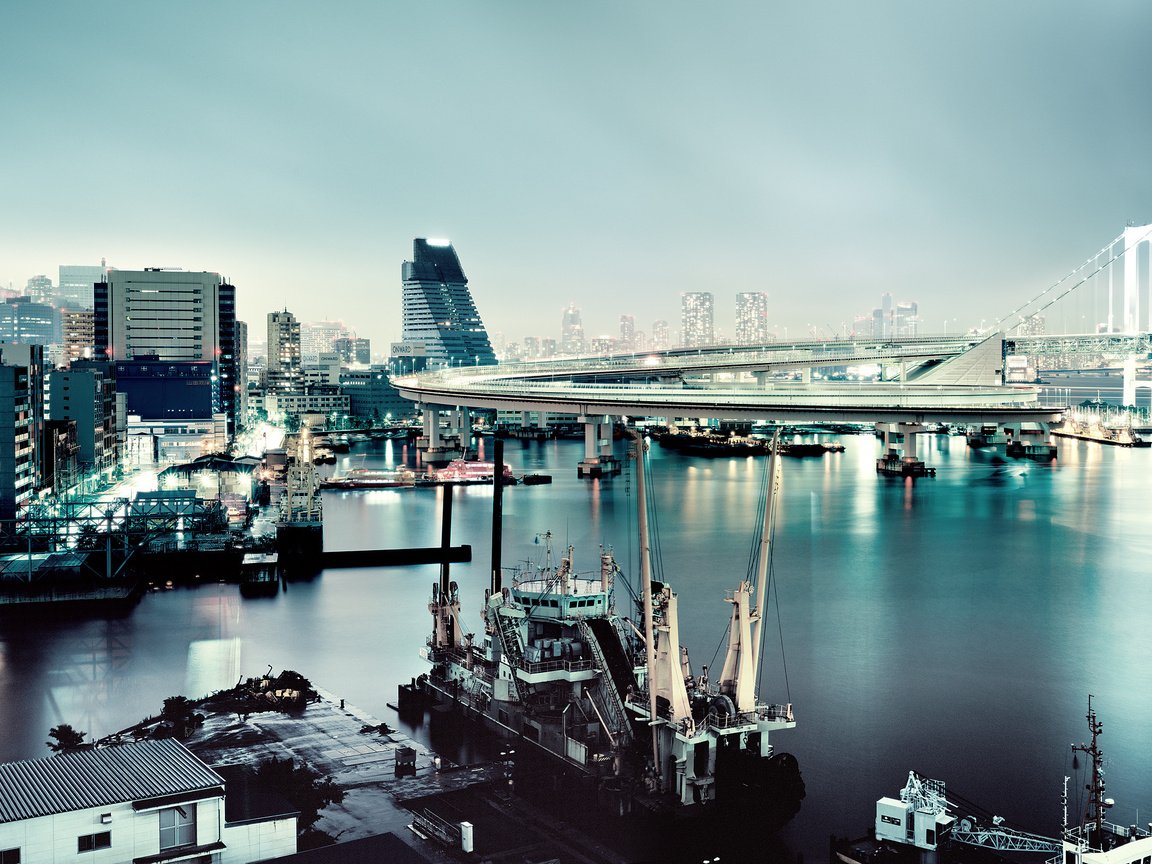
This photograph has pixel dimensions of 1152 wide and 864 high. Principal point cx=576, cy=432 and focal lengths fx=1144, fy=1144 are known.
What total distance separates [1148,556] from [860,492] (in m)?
6.73

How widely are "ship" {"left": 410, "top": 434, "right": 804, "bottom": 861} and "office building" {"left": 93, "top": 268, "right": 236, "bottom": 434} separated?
92.3 feet

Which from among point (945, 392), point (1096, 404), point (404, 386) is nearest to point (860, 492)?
point (945, 392)

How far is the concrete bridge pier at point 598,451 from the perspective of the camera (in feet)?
76.0

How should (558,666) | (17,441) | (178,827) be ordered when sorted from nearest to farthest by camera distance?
1. (178,827)
2. (558,666)
3. (17,441)

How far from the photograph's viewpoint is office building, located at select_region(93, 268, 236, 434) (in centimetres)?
3312

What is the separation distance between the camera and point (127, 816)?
12.7ft

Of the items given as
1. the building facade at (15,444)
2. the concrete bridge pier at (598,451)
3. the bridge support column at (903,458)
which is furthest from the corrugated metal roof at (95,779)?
the bridge support column at (903,458)

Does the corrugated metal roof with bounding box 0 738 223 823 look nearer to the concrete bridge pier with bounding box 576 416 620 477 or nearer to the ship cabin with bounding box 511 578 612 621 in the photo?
the ship cabin with bounding box 511 578 612 621

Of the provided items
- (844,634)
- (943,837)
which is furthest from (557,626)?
(844,634)

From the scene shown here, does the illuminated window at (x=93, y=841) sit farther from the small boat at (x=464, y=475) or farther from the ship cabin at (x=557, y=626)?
the small boat at (x=464, y=475)

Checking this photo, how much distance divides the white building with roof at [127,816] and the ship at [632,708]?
1689 millimetres

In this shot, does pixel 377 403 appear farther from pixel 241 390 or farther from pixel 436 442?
pixel 436 442

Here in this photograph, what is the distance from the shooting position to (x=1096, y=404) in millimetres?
41875

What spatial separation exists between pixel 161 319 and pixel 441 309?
28093mm
